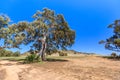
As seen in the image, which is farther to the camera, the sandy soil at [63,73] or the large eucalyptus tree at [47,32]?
the large eucalyptus tree at [47,32]

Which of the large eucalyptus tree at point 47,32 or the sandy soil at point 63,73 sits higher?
the large eucalyptus tree at point 47,32

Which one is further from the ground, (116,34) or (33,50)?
(116,34)

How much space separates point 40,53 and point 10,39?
6104 millimetres

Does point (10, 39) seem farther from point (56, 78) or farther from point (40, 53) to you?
point (56, 78)

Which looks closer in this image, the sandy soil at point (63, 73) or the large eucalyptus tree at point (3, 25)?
the sandy soil at point (63, 73)

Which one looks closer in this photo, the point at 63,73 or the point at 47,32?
the point at 63,73

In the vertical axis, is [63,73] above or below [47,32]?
below

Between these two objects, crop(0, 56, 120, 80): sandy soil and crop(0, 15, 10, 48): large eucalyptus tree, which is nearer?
crop(0, 56, 120, 80): sandy soil

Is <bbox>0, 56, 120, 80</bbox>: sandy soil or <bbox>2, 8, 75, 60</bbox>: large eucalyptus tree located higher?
<bbox>2, 8, 75, 60</bbox>: large eucalyptus tree

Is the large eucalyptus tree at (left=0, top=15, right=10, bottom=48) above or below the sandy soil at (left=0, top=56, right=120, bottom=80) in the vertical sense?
above

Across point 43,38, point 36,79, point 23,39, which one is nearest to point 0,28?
point 23,39

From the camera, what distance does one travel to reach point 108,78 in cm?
1512

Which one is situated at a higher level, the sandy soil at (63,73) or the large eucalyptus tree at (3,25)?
the large eucalyptus tree at (3,25)

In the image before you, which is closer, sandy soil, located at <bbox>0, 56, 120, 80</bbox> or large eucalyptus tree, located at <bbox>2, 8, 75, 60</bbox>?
sandy soil, located at <bbox>0, 56, 120, 80</bbox>
